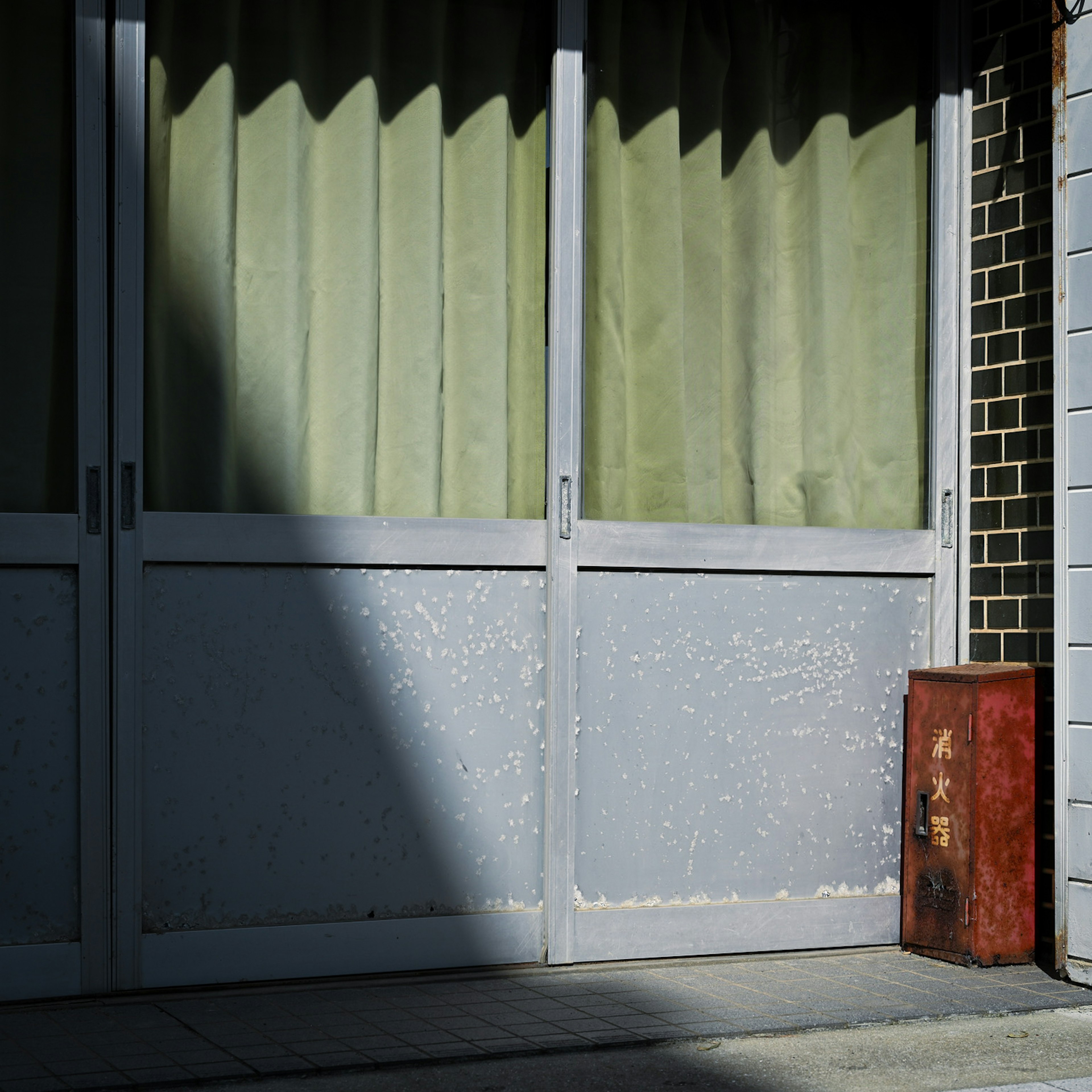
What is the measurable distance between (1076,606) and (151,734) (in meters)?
2.72

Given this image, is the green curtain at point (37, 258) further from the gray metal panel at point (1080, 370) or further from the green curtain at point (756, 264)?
the gray metal panel at point (1080, 370)

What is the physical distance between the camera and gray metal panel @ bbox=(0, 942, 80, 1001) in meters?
3.76

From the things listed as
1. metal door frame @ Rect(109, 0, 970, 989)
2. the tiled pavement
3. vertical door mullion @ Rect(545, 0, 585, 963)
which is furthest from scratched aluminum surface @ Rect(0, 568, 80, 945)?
vertical door mullion @ Rect(545, 0, 585, 963)

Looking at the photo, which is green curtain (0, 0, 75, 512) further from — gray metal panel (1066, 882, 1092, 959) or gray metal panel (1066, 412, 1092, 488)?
gray metal panel (1066, 882, 1092, 959)

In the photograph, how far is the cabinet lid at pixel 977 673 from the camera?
4.43 m

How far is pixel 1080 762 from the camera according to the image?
425 centimetres

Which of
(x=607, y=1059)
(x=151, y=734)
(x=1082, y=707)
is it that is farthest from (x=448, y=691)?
→ (x=1082, y=707)

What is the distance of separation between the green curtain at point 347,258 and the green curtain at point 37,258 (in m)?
0.22

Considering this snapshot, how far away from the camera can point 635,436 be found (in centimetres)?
456

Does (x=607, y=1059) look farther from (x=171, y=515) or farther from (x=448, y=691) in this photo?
(x=171, y=515)

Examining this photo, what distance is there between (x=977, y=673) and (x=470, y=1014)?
1878 millimetres

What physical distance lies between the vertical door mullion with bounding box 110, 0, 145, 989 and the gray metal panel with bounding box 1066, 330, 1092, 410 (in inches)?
107

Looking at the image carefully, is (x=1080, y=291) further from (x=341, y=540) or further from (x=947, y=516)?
(x=341, y=540)

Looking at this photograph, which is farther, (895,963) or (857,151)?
(857,151)
